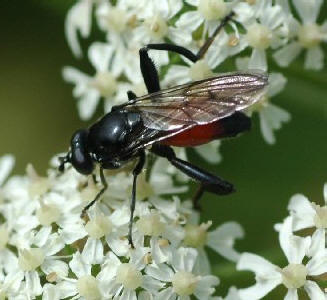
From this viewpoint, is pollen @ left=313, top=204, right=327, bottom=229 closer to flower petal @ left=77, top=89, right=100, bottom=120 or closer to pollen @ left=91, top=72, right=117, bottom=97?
pollen @ left=91, top=72, right=117, bottom=97

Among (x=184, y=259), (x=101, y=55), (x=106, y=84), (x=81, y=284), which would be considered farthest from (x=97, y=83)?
(x=81, y=284)

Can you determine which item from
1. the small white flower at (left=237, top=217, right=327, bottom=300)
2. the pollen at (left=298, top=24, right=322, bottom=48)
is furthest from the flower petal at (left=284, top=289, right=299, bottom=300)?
the pollen at (left=298, top=24, right=322, bottom=48)

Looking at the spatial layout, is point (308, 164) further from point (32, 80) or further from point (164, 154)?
point (32, 80)

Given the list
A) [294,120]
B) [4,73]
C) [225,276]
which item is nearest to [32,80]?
[4,73]

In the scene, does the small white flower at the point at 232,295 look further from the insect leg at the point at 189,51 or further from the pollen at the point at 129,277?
the insect leg at the point at 189,51

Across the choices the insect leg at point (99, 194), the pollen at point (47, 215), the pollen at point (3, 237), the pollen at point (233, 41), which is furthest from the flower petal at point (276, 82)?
the pollen at point (3, 237)

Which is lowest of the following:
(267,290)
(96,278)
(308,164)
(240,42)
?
(308,164)
